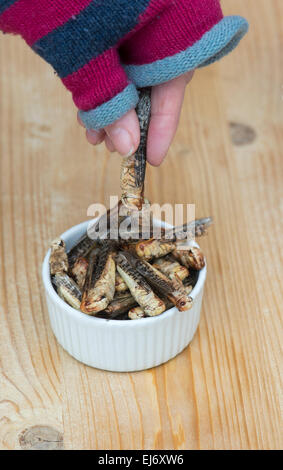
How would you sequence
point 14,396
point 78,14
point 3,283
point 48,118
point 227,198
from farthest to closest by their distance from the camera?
point 48,118 < point 227,198 < point 3,283 < point 14,396 < point 78,14

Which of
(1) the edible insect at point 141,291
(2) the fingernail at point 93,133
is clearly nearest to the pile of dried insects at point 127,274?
(1) the edible insect at point 141,291

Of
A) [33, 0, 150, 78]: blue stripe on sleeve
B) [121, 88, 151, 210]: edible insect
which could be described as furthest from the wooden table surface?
[33, 0, 150, 78]: blue stripe on sleeve

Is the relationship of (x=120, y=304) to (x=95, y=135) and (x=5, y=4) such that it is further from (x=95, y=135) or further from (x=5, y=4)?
(x=5, y=4)

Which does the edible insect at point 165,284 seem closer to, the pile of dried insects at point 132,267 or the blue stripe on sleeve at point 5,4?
the pile of dried insects at point 132,267

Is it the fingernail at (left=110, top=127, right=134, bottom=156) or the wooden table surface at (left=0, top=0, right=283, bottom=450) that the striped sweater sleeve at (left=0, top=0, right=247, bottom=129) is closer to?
the fingernail at (left=110, top=127, right=134, bottom=156)

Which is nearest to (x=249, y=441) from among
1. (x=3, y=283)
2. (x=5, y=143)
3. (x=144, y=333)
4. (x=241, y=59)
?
(x=144, y=333)

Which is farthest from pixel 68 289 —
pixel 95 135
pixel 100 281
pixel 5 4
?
pixel 5 4

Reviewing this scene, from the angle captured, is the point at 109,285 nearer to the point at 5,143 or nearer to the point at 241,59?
the point at 5,143
